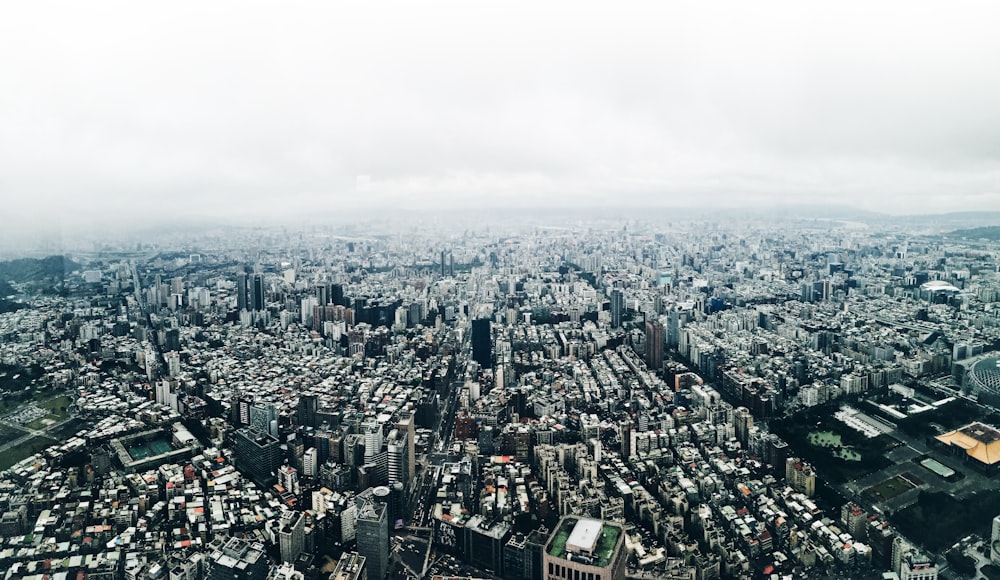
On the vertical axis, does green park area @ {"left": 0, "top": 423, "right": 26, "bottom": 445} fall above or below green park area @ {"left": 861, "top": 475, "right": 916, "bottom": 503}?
above

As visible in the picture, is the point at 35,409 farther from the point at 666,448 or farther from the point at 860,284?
the point at 860,284

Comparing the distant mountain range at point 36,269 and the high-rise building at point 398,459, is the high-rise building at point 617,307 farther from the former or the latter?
the distant mountain range at point 36,269

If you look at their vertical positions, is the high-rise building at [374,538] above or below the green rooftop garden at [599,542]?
below

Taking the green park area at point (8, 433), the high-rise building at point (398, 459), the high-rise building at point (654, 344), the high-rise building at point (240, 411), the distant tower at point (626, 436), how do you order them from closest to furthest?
the green park area at point (8, 433)
the high-rise building at point (398, 459)
the distant tower at point (626, 436)
the high-rise building at point (240, 411)
the high-rise building at point (654, 344)

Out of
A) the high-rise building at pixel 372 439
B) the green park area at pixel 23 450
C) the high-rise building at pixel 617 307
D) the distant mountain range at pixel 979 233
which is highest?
the distant mountain range at pixel 979 233

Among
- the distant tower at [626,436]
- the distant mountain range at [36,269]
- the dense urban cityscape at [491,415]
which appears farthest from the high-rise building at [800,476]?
the distant mountain range at [36,269]

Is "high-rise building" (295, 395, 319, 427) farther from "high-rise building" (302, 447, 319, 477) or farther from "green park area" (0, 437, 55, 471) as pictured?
"green park area" (0, 437, 55, 471)

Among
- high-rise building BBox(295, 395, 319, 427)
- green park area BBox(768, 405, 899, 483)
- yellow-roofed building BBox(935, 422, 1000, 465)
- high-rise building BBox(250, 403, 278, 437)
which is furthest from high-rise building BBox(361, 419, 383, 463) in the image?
yellow-roofed building BBox(935, 422, 1000, 465)
